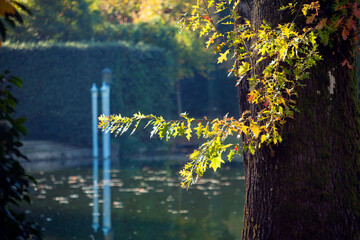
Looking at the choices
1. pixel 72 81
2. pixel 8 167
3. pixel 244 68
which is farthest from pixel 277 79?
pixel 72 81

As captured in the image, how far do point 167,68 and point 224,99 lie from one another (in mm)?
6299

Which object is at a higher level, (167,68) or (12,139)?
(167,68)

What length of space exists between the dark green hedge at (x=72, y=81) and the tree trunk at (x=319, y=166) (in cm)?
1658

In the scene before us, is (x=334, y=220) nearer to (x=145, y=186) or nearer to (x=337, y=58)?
(x=337, y=58)

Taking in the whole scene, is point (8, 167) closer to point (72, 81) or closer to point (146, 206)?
point (146, 206)

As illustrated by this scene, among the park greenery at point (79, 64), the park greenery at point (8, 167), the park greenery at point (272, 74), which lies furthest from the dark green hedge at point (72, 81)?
the park greenery at point (8, 167)

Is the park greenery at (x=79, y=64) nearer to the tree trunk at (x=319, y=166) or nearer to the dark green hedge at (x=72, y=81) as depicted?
the dark green hedge at (x=72, y=81)

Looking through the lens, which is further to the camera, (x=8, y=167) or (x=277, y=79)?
(x=277, y=79)

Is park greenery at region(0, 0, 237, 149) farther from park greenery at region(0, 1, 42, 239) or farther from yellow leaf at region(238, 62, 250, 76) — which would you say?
park greenery at region(0, 1, 42, 239)

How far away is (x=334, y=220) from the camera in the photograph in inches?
152

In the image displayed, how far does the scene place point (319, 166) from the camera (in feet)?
12.8

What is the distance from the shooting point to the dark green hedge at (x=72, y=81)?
792 inches

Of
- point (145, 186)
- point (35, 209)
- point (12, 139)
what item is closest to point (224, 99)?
point (145, 186)

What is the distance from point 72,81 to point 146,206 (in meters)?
11.7
